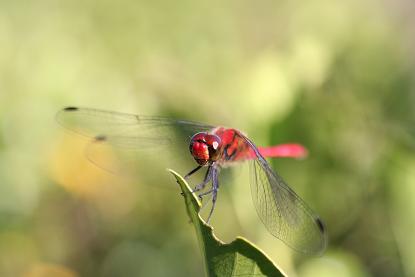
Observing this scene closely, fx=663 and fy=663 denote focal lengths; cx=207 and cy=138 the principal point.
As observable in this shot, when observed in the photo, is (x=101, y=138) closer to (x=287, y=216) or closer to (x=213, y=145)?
(x=213, y=145)

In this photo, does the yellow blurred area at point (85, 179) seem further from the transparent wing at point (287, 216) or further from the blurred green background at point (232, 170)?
the transparent wing at point (287, 216)

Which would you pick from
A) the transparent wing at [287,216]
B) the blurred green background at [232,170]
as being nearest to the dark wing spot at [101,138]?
the blurred green background at [232,170]

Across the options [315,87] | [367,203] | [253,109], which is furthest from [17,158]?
[367,203]

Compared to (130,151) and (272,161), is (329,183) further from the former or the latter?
(130,151)

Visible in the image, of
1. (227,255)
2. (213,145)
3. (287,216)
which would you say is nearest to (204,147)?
(213,145)

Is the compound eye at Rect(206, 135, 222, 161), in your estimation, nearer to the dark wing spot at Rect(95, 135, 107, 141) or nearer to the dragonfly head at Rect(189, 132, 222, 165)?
the dragonfly head at Rect(189, 132, 222, 165)

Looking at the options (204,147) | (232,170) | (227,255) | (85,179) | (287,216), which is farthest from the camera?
(85,179)

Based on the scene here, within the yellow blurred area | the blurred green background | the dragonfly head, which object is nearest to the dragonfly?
the dragonfly head

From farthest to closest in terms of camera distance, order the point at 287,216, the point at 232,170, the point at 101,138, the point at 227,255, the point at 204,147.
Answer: the point at 101,138 < the point at 232,170 < the point at 204,147 < the point at 287,216 < the point at 227,255
